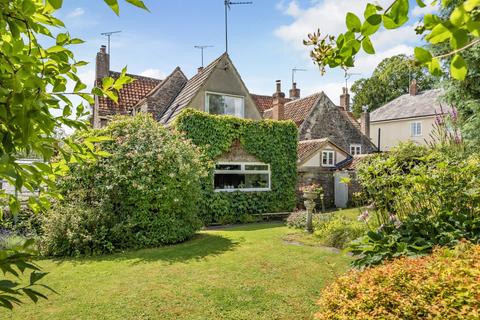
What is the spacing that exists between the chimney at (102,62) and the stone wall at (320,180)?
1420 centimetres

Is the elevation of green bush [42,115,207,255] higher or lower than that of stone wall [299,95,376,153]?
lower

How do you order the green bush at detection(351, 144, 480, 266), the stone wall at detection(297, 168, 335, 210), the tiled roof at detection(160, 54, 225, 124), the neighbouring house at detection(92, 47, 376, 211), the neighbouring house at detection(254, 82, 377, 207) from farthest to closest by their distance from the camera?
the neighbouring house at detection(254, 82, 377, 207) < the stone wall at detection(297, 168, 335, 210) < the tiled roof at detection(160, 54, 225, 124) < the neighbouring house at detection(92, 47, 376, 211) < the green bush at detection(351, 144, 480, 266)

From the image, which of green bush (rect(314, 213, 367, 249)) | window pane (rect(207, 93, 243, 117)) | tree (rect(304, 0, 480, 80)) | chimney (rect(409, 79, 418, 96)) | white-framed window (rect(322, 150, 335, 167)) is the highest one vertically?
chimney (rect(409, 79, 418, 96))

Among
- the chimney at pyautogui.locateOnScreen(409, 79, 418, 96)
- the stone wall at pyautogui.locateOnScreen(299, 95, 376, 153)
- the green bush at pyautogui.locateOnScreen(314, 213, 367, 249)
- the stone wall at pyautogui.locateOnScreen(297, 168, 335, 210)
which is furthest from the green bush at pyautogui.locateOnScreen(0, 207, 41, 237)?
the chimney at pyautogui.locateOnScreen(409, 79, 418, 96)

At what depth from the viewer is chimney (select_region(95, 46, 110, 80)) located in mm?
20281

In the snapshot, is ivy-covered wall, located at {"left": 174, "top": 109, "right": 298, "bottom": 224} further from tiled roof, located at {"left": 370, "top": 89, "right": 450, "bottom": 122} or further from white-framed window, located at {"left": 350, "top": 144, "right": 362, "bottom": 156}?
tiled roof, located at {"left": 370, "top": 89, "right": 450, "bottom": 122}

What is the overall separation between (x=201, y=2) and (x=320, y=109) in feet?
68.8

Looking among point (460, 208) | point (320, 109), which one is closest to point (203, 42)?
point (320, 109)

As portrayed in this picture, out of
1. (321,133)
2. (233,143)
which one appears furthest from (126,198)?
(321,133)

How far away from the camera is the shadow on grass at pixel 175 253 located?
24.9ft

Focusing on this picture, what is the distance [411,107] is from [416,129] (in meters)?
2.68

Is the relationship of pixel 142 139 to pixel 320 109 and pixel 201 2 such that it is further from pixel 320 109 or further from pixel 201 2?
pixel 320 109

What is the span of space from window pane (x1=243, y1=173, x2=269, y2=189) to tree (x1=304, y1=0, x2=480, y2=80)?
45.4 ft

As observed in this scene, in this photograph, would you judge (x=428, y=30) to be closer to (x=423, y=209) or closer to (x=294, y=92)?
(x=423, y=209)
